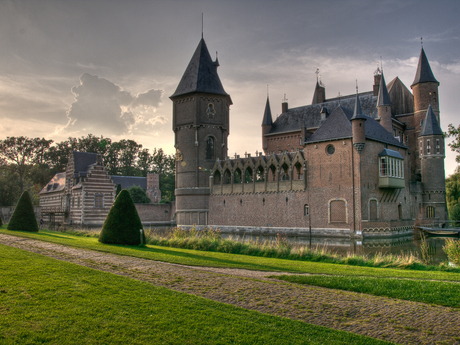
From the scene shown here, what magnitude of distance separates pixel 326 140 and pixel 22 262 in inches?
1019

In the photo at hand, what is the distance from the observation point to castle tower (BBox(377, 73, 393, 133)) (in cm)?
3603

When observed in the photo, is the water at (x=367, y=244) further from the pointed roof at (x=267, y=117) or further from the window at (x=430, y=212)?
the pointed roof at (x=267, y=117)

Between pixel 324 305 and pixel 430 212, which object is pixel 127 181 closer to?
pixel 430 212

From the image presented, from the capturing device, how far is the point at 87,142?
64.9 meters

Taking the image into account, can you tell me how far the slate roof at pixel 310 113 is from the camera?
3953 centimetres

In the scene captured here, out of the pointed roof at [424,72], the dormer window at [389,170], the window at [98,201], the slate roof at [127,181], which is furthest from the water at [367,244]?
the slate roof at [127,181]

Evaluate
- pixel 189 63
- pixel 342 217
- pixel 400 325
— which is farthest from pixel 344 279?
pixel 189 63

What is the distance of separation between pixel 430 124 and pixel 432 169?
4.59 m

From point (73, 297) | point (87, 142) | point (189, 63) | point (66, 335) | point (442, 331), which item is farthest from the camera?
point (87, 142)

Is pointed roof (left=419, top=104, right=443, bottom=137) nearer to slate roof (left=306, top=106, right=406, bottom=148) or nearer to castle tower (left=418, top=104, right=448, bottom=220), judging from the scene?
castle tower (left=418, top=104, right=448, bottom=220)

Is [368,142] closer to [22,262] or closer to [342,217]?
[342,217]

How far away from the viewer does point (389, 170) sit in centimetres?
3006

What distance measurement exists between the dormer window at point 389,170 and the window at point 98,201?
88.8ft

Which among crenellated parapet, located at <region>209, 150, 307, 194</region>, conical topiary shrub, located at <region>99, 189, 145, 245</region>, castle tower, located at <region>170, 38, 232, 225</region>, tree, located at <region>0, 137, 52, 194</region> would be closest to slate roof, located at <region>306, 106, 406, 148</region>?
crenellated parapet, located at <region>209, 150, 307, 194</region>
